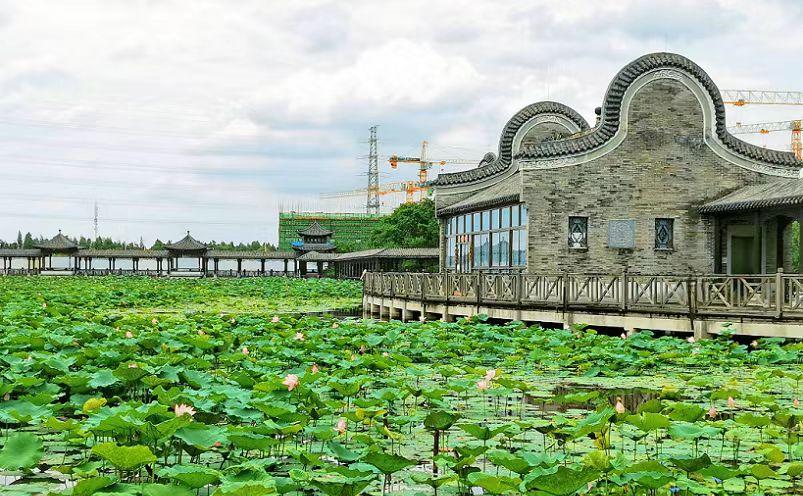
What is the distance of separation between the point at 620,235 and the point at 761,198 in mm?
3462

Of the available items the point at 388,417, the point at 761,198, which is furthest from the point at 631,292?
the point at 388,417

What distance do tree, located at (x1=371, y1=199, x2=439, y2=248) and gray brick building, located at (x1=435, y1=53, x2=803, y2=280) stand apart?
3172 centimetres

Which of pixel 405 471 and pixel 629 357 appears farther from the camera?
pixel 629 357

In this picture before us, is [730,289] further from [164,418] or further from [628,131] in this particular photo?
[164,418]

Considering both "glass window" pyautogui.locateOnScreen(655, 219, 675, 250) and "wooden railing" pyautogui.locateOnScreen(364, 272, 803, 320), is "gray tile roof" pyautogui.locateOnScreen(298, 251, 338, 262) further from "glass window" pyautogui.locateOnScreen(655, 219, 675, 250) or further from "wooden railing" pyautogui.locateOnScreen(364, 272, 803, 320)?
"glass window" pyautogui.locateOnScreen(655, 219, 675, 250)

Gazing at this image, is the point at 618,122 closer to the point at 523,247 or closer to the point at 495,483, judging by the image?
the point at 523,247

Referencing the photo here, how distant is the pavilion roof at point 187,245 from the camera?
6969 cm

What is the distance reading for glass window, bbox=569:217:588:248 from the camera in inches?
842

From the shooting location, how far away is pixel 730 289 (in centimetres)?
1368

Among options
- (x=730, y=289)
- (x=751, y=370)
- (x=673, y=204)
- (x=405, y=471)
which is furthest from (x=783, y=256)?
(x=405, y=471)

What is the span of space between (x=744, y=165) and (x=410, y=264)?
3322 cm

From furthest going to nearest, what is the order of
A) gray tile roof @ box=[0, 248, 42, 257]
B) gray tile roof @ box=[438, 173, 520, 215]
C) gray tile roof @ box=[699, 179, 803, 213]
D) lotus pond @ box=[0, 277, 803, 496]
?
1. gray tile roof @ box=[0, 248, 42, 257]
2. gray tile roof @ box=[438, 173, 520, 215]
3. gray tile roof @ box=[699, 179, 803, 213]
4. lotus pond @ box=[0, 277, 803, 496]

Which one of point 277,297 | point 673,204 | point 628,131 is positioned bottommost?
point 277,297

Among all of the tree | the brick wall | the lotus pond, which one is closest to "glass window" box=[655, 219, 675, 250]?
the brick wall
